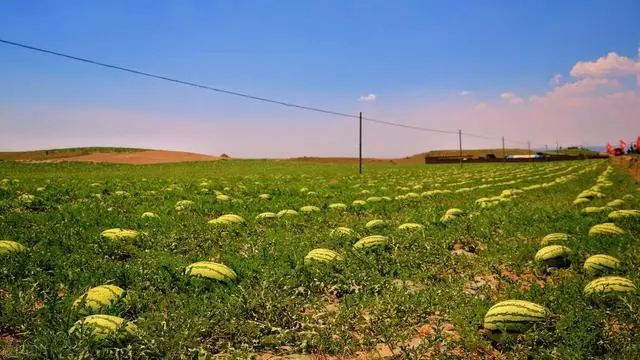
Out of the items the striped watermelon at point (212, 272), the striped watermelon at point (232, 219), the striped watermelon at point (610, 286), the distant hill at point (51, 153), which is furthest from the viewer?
the distant hill at point (51, 153)

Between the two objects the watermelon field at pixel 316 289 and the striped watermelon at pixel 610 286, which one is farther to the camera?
the striped watermelon at pixel 610 286

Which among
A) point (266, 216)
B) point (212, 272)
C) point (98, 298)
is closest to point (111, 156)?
point (266, 216)

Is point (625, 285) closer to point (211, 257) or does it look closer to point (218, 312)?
point (218, 312)

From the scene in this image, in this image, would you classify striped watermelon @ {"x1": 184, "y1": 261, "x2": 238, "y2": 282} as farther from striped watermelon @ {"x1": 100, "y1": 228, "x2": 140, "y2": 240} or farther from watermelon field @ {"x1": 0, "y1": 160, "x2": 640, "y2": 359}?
striped watermelon @ {"x1": 100, "y1": 228, "x2": 140, "y2": 240}

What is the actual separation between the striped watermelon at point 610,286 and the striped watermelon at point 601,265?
81 centimetres

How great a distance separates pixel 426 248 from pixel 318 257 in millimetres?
1902

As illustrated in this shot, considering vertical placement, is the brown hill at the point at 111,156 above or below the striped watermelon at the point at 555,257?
above

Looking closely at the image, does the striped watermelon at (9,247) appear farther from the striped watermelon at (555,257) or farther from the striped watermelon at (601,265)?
the striped watermelon at (601,265)

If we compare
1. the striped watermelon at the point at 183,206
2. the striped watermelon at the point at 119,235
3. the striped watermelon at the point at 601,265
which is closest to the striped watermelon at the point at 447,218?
the striped watermelon at the point at 601,265

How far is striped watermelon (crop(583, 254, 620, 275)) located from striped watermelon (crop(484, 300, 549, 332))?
2010mm

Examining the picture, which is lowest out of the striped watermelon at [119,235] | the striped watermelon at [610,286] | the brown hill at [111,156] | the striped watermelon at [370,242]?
the striped watermelon at [610,286]

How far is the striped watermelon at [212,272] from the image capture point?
493cm

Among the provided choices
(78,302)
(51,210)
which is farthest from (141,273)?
(51,210)

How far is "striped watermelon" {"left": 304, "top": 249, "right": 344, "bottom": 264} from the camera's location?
5717 millimetres
